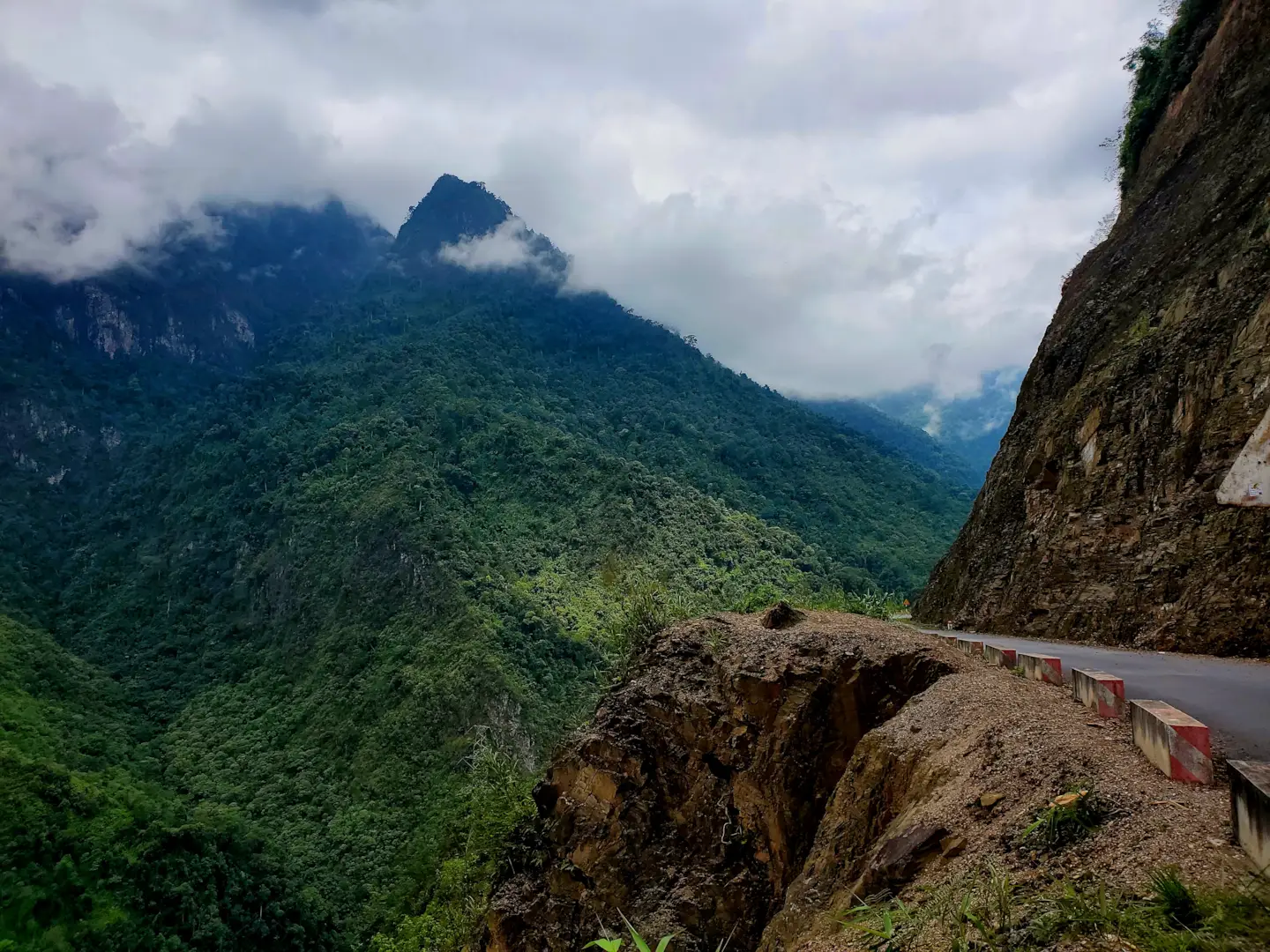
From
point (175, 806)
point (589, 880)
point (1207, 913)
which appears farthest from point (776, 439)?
point (1207, 913)

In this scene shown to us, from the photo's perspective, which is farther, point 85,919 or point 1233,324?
point 85,919

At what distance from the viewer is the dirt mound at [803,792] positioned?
16.7ft

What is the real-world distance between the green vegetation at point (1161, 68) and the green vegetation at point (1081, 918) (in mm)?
24809

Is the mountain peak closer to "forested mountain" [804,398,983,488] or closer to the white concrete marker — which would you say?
"forested mountain" [804,398,983,488]

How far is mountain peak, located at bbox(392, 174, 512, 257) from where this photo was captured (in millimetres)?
172000

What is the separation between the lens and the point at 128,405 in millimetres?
141250

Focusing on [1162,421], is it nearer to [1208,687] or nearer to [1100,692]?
[1208,687]

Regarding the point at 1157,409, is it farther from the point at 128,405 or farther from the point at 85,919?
the point at 128,405

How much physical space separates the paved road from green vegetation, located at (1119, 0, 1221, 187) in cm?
1934

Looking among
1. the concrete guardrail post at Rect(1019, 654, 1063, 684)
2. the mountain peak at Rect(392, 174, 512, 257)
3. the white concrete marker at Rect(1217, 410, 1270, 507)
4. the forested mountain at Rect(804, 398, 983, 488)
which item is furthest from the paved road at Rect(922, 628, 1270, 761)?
the mountain peak at Rect(392, 174, 512, 257)

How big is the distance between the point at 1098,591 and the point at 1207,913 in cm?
1146

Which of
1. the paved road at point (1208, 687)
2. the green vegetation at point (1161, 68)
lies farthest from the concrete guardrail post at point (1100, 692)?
the green vegetation at point (1161, 68)

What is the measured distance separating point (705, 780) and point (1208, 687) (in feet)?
25.5

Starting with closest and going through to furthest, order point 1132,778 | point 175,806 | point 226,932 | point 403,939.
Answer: point 1132,778
point 403,939
point 226,932
point 175,806
